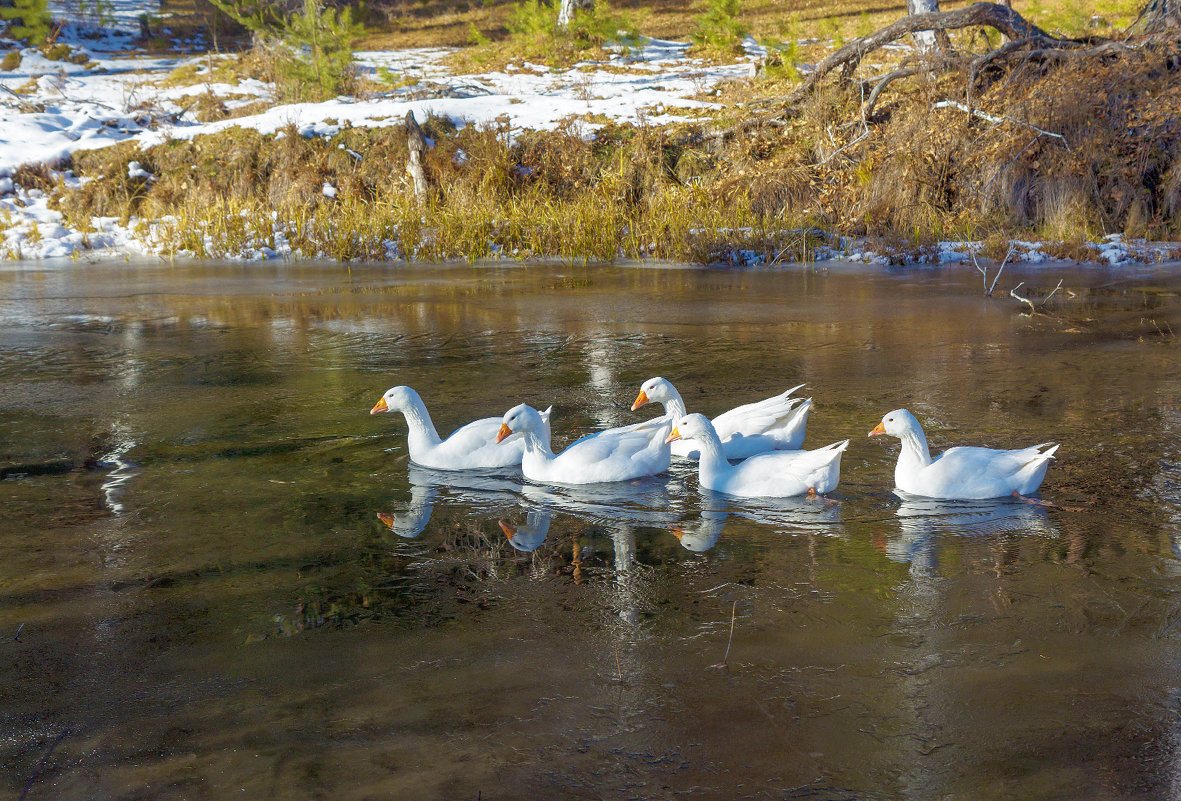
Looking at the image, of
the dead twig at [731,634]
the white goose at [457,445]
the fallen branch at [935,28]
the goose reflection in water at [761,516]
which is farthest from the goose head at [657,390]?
the fallen branch at [935,28]

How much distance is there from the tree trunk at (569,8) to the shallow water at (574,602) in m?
30.9

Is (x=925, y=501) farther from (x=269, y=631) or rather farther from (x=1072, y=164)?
(x=1072, y=164)

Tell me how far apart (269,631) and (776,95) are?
2263 centimetres

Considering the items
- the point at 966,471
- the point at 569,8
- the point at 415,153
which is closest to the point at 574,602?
the point at 966,471

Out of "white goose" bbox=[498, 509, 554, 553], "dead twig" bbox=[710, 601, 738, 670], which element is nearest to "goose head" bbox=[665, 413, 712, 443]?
"white goose" bbox=[498, 509, 554, 553]

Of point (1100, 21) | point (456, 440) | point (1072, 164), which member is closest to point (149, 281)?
point (456, 440)

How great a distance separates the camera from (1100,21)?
31.7 m

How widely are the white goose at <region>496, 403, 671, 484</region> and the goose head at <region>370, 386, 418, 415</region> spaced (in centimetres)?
73

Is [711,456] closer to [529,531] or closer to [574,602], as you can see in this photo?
[529,531]

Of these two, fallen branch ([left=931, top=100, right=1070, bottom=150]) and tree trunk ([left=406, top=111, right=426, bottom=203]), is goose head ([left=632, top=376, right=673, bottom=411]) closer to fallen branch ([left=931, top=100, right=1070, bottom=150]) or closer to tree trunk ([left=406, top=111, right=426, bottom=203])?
fallen branch ([left=931, top=100, right=1070, bottom=150])

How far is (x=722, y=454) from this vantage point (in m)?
6.05

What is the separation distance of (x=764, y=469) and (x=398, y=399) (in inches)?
93.2

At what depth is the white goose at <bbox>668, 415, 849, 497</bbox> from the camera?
18.4 feet

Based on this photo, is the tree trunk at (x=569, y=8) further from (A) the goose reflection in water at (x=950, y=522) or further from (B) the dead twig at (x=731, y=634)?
(B) the dead twig at (x=731, y=634)
